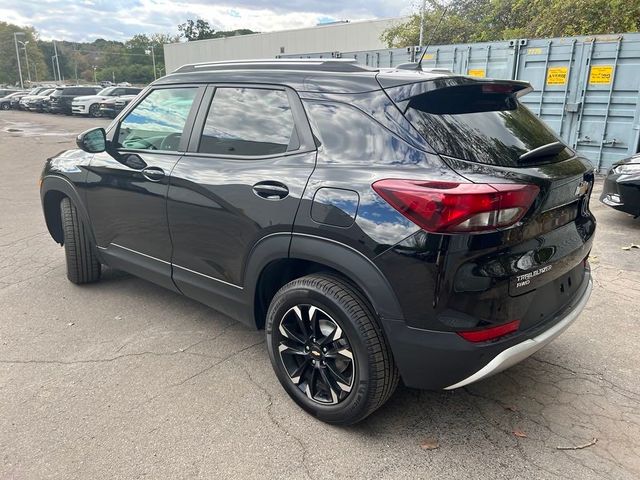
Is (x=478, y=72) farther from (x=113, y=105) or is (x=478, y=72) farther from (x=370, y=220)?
(x=113, y=105)

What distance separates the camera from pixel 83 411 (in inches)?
106

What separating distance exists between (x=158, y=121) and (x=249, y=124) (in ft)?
3.18

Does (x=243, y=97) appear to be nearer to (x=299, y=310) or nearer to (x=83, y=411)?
(x=299, y=310)

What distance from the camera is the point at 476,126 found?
2422 millimetres

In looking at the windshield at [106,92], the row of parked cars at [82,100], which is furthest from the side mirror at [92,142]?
the windshield at [106,92]

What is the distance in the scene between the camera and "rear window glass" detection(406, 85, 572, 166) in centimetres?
227

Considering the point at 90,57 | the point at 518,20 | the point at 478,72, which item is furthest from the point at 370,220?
the point at 90,57

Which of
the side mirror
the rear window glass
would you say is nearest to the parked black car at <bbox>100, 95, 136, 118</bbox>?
the side mirror

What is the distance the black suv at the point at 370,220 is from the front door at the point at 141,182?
3 centimetres

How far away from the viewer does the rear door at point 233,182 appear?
260 cm

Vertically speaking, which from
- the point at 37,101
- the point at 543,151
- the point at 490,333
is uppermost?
the point at 543,151

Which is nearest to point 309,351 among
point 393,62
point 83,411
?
point 83,411

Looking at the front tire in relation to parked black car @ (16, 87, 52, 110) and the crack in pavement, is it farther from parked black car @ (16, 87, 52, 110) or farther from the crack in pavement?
parked black car @ (16, 87, 52, 110)

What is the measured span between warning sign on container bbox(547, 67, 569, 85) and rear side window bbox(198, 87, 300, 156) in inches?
341
